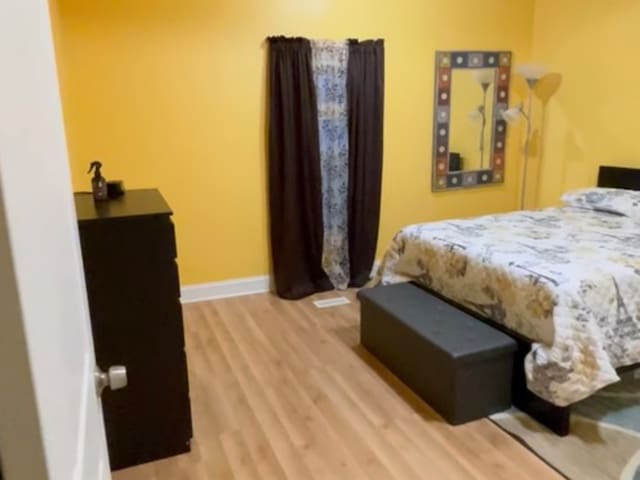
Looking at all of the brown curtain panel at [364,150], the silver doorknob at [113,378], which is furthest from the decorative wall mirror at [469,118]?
the silver doorknob at [113,378]

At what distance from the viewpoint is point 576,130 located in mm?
4480

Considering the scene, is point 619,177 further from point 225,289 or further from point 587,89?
point 225,289

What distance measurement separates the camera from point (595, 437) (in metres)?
2.35

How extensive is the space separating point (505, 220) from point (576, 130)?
1.51m

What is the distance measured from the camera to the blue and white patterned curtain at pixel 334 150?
13.1 feet

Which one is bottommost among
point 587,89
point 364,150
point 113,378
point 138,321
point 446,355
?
point 446,355

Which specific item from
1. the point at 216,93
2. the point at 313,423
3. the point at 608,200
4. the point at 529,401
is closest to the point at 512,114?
the point at 608,200

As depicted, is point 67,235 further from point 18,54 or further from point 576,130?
point 576,130

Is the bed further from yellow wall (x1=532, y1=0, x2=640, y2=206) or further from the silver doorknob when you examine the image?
the silver doorknob

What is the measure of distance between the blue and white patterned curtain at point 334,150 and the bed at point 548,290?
37.2 inches

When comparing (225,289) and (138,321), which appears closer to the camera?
(138,321)

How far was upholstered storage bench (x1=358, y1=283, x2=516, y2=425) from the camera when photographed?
2.45 m

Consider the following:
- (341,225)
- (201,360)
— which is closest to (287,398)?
(201,360)

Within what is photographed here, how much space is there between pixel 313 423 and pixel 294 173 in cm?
200
